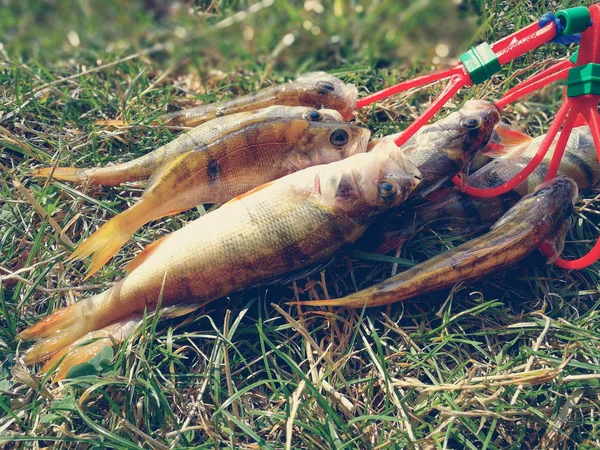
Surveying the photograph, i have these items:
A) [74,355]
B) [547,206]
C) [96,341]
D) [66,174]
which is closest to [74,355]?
[74,355]

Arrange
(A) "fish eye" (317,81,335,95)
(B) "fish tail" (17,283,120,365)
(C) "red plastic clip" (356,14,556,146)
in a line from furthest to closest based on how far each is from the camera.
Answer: (A) "fish eye" (317,81,335,95) < (B) "fish tail" (17,283,120,365) < (C) "red plastic clip" (356,14,556,146)

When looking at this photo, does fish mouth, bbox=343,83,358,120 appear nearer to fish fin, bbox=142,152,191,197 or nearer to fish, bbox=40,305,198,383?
fish fin, bbox=142,152,191,197

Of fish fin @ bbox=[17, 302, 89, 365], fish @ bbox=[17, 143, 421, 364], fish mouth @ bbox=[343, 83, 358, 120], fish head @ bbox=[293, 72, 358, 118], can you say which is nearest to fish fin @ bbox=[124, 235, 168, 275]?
fish @ bbox=[17, 143, 421, 364]

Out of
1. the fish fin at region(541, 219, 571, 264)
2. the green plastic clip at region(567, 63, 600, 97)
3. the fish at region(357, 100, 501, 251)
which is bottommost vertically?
the fish fin at region(541, 219, 571, 264)

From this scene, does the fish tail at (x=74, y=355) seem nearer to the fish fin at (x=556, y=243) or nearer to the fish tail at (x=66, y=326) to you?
the fish tail at (x=66, y=326)

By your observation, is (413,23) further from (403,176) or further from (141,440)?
(141,440)

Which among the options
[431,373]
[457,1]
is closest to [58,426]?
[431,373]

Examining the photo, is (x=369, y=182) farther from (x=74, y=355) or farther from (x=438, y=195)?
(x=74, y=355)
